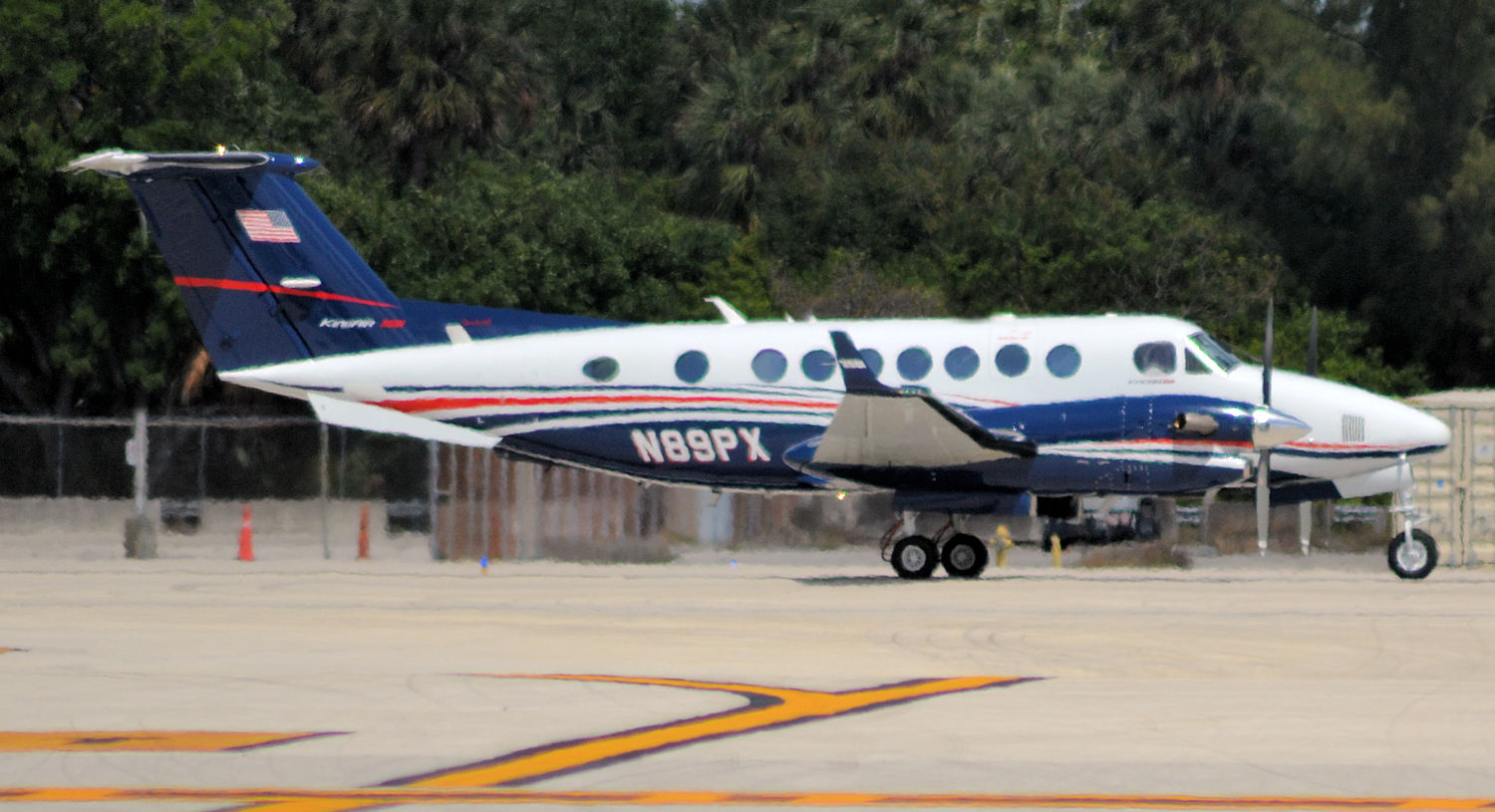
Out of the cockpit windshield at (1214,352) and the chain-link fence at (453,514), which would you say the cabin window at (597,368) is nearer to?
the chain-link fence at (453,514)

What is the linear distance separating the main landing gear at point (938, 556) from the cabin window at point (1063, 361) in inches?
92.3

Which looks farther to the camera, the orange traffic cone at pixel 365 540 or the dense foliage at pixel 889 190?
the dense foliage at pixel 889 190

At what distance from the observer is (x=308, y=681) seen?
43.5 feet

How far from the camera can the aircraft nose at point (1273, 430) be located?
22.8 m

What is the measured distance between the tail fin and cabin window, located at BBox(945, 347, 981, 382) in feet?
21.1

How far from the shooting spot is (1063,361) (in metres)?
23.4

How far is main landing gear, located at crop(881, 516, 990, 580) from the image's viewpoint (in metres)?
24.3

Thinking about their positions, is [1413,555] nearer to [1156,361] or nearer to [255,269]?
[1156,361]

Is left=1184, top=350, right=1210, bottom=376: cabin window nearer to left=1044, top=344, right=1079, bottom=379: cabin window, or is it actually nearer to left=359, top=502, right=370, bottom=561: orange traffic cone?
left=1044, top=344, right=1079, bottom=379: cabin window

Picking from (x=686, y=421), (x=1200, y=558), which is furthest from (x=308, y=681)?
(x=1200, y=558)

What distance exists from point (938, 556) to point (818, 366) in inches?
105

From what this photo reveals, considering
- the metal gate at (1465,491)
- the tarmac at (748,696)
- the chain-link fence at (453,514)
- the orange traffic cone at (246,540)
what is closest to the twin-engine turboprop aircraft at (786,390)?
the tarmac at (748,696)

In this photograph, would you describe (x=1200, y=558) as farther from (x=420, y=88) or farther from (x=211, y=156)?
(x=420, y=88)

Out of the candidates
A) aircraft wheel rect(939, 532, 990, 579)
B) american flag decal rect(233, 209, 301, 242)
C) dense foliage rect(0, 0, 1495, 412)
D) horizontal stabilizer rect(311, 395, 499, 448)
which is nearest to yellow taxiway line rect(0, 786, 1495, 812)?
aircraft wheel rect(939, 532, 990, 579)
